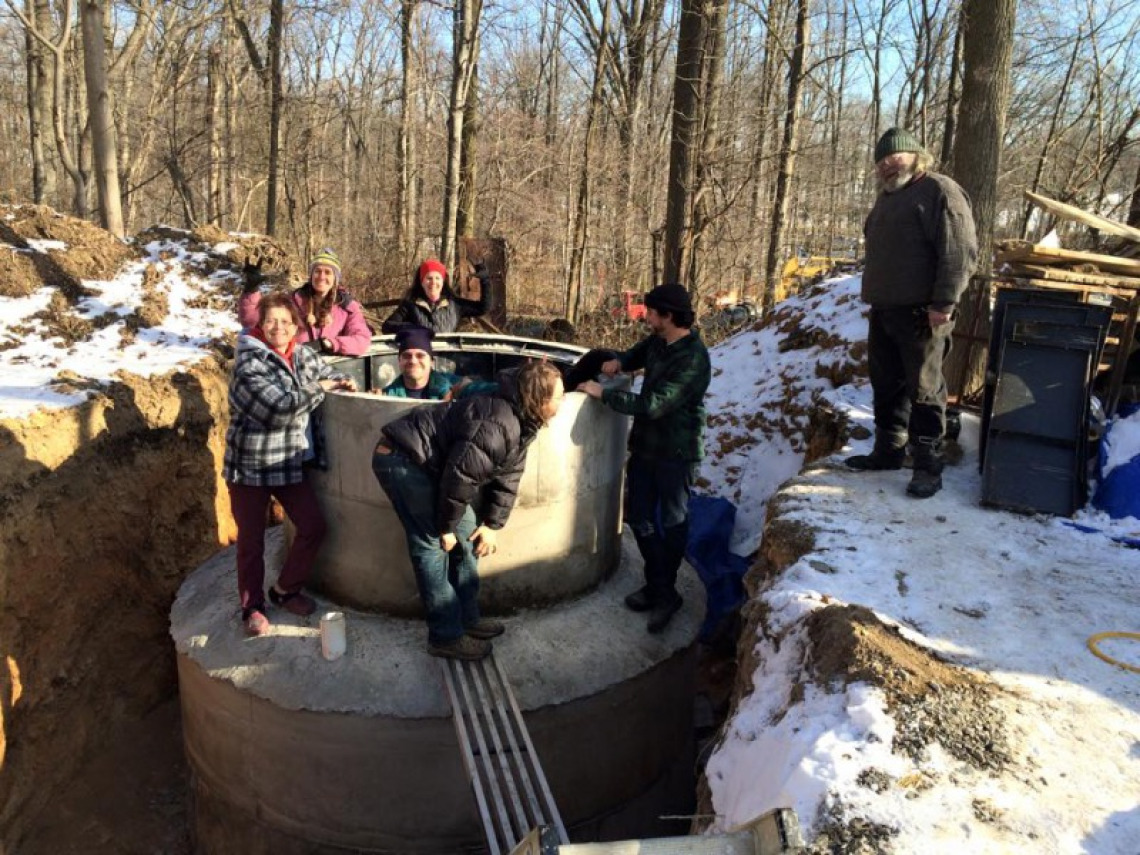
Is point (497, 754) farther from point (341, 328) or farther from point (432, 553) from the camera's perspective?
point (341, 328)

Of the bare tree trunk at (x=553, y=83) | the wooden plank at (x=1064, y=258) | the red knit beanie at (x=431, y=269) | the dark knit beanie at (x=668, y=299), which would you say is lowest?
the dark knit beanie at (x=668, y=299)

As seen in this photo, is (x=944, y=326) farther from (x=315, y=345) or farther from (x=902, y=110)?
(x=902, y=110)

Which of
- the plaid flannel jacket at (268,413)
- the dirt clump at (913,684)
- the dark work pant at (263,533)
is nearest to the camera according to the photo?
the dirt clump at (913,684)

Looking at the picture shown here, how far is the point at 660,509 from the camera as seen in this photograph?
4.46 metres

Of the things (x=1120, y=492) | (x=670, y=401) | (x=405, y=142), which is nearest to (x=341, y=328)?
(x=670, y=401)

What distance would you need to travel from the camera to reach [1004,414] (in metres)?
4.56

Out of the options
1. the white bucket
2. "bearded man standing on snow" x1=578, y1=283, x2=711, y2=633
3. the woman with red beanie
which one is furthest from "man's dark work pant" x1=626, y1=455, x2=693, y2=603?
the woman with red beanie

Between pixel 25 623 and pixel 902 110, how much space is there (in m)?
28.2

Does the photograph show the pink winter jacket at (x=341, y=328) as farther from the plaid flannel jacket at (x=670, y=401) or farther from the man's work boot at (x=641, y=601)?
the man's work boot at (x=641, y=601)

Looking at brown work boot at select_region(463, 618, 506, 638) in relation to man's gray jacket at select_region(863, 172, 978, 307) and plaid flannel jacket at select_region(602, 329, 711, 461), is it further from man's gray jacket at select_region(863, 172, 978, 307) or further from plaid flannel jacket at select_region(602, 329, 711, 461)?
man's gray jacket at select_region(863, 172, 978, 307)

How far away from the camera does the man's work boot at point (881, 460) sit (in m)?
4.87

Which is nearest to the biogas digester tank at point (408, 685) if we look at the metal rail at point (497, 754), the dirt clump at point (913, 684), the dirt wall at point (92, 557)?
the metal rail at point (497, 754)

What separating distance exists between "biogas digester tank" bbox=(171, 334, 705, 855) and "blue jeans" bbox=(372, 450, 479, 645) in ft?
0.88

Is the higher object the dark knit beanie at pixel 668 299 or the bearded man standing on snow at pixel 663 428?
the dark knit beanie at pixel 668 299
